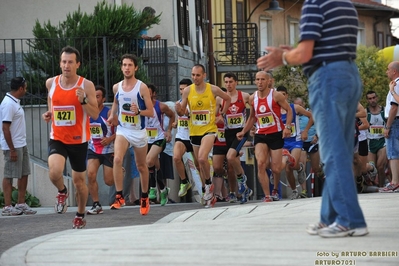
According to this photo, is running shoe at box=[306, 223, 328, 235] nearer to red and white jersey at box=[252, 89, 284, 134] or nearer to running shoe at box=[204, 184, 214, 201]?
running shoe at box=[204, 184, 214, 201]

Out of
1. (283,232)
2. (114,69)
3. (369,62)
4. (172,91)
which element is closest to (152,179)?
(114,69)

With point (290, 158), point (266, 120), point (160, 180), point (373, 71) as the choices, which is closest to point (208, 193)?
point (266, 120)

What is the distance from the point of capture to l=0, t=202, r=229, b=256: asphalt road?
12.3 metres

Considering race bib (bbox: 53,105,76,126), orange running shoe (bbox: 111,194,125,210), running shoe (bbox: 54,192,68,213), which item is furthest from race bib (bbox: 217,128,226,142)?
race bib (bbox: 53,105,76,126)

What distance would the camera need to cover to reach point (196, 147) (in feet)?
58.5

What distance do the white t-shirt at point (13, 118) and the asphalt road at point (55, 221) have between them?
1.16m

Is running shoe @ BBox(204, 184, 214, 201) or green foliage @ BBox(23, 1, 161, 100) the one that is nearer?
running shoe @ BBox(204, 184, 214, 201)

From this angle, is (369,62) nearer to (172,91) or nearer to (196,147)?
(172,91)

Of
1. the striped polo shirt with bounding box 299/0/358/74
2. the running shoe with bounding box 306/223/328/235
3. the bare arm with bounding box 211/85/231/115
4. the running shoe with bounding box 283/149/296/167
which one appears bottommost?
the running shoe with bounding box 306/223/328/235

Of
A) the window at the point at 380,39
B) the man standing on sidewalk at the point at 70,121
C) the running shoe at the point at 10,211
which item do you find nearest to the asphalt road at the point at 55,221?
the running shoe at the point at 10,211

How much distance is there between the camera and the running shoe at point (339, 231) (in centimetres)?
828

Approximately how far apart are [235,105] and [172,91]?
26.4 ft

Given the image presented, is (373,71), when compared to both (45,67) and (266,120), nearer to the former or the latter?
(45,67)

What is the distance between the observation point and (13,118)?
56.1ft
